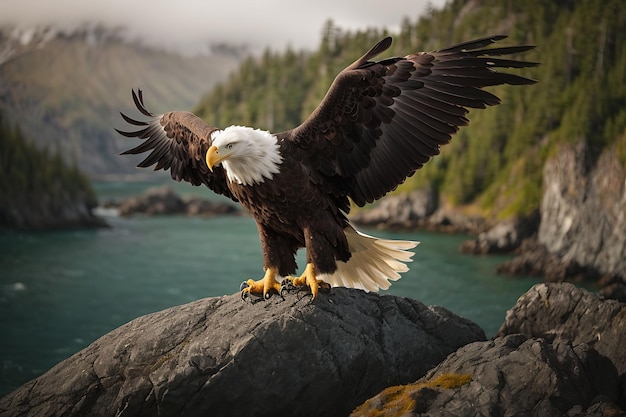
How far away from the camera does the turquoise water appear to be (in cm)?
2080

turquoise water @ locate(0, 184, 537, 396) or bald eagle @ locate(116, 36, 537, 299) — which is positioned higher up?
bald eagle @ locate(116, 36, 537, 299)

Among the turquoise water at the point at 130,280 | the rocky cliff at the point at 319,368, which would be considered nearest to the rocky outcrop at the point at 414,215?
the turquoise water at the point at 130,280

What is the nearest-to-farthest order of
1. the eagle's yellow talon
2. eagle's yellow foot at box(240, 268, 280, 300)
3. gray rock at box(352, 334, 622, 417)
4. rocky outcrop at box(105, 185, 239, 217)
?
1. gray rock at box(352, 334, 622, 417)
2. the eagle's yellow talon
3. eagle's yellow foot at box(240, 268, 280, 300)
4. rocky outcrop at box(105, 185, 239, 217)

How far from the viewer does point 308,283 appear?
5082mm

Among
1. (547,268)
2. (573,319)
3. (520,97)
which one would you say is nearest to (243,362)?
(573,319)

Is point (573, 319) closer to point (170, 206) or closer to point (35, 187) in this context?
point (35, 187)

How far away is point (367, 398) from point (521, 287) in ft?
68.9

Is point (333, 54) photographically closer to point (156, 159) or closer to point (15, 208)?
point (15, 208)

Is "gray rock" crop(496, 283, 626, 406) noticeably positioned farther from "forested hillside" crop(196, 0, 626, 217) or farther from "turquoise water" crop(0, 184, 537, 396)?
"forested hillside" crop(196, 0, 626, 217)

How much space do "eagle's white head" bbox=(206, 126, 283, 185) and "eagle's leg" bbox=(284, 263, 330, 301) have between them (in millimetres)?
802

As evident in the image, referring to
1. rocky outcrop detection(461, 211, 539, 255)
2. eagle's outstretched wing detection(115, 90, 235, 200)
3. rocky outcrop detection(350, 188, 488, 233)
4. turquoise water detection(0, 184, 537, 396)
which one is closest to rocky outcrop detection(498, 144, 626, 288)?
rocky outcrop detection(461, 211, 539, 255)

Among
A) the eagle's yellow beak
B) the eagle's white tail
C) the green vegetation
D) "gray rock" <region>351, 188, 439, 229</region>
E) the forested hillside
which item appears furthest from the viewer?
the green vegetation

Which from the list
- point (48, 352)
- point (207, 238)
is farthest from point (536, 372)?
point (207, 238)

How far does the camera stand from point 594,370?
4758 millimetres
